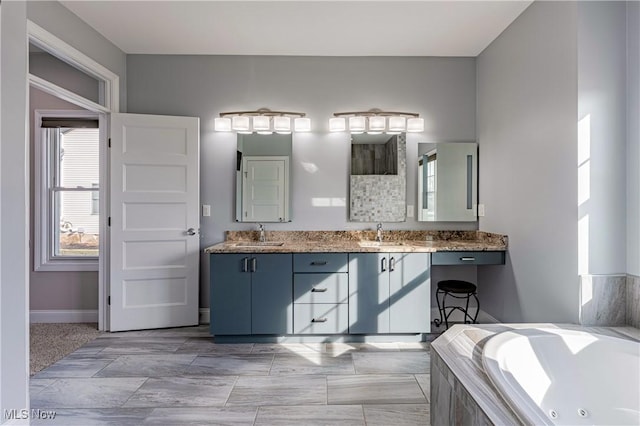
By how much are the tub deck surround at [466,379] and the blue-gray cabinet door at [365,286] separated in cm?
122

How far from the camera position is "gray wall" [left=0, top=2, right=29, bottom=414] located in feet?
5.97

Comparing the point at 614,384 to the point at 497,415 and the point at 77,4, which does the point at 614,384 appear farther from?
the point at 77,4

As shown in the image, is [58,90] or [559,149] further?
[58,90]

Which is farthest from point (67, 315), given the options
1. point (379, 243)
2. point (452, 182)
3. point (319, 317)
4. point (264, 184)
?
point (452, 182)

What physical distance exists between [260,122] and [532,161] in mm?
2336

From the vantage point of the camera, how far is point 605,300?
2.27m

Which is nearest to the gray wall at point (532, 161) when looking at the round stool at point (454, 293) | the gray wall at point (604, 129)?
the gray wall at point (604, 129)

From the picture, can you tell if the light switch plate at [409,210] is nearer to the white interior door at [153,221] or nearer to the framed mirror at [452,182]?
the framed mirror at [452,182]

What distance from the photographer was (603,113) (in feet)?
7.50

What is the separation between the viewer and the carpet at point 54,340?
2.94m

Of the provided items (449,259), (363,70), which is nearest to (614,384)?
(449,259)

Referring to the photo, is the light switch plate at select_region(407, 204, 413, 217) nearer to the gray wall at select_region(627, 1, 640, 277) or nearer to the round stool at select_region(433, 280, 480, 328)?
the round stool at select_region(433, 280, 480, 328)

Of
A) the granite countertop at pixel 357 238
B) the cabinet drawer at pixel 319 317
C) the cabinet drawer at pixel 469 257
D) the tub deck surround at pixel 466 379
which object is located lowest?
the cabinet drawer at pixel 319 317

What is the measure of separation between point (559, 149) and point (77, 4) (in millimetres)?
3521
